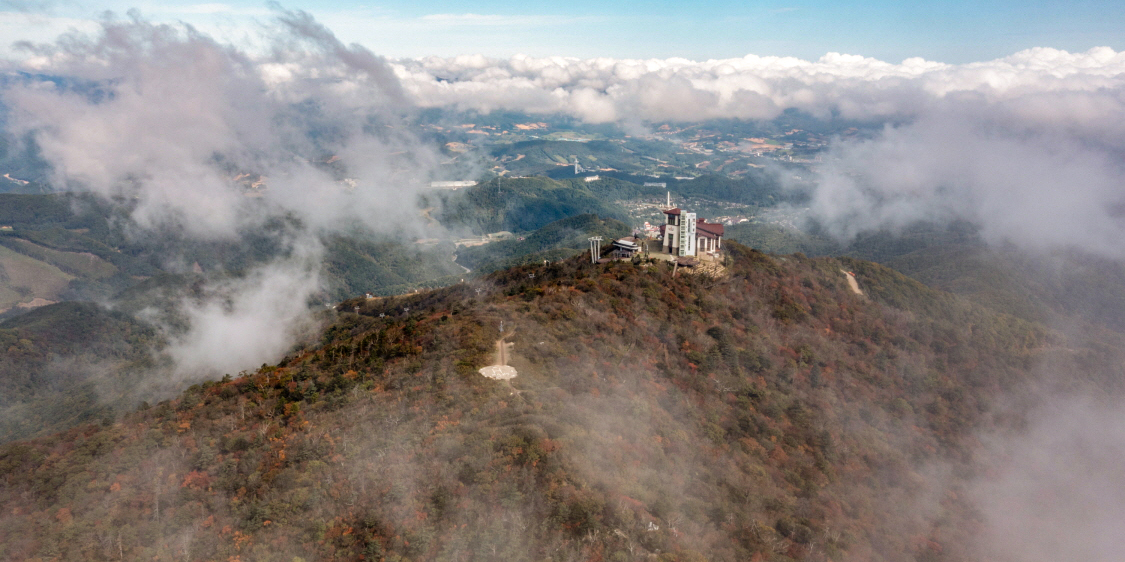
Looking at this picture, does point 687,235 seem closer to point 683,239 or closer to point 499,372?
point 683,239

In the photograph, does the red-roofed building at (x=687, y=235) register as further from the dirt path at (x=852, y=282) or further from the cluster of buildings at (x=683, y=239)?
the dirt path at (x=852, y=282)

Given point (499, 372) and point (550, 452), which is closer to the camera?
point (550, 452)

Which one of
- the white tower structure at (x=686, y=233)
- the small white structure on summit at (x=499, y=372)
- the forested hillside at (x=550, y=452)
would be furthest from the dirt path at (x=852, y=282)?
the small white structure on summit at (x=499, y=372)

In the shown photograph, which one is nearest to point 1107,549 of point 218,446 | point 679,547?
point 679,547

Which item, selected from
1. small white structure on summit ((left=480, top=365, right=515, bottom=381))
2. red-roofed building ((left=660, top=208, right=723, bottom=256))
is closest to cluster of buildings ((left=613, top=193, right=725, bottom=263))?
red-roofed building ((left=660, top=208, right=723, bottom=256))

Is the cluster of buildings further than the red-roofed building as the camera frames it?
Yes

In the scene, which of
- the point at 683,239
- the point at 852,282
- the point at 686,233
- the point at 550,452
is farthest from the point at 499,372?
the point at 852,282

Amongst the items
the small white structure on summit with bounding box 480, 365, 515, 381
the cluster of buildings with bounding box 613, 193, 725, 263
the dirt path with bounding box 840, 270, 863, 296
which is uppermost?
the cluster of buildings with bounding box 613, 193, 725, 263

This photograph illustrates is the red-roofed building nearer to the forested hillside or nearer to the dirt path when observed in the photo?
the forested hillside

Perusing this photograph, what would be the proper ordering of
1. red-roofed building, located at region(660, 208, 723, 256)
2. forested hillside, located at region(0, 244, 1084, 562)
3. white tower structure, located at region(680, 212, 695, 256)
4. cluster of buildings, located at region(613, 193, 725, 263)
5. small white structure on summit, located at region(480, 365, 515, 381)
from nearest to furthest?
forested hillside, located at region(0, 244, 1084, 562)
small white structure on summit, located at region(480, 365, 515, 381)
white tower structure, located at region(680, 212, 695, 256)
red-roofed building, located at region(660, 208, 723, 256)
cluster of buildings, located at region(613, 193, 725, 263)

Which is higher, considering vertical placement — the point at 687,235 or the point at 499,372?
the point at 687,235
